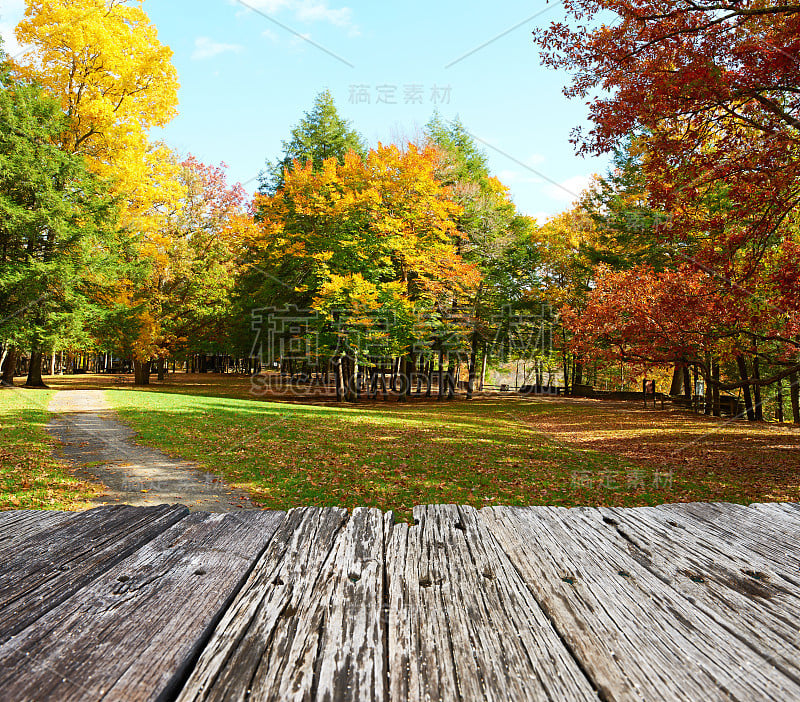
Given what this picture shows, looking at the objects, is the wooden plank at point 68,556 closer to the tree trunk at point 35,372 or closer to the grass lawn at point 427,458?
the grass lawn at point 427,458

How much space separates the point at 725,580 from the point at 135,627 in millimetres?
1496

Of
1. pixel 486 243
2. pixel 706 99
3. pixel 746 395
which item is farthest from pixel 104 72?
pixel 746 395

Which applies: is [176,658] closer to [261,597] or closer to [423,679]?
[261,597]

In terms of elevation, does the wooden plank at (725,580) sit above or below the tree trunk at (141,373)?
above

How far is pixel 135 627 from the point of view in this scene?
99 cm

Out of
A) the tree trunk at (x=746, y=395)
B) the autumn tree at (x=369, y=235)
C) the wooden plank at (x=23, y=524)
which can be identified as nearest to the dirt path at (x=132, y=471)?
the wooden plank at (x=23, y=524)

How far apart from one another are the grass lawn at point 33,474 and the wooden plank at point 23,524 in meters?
5.21

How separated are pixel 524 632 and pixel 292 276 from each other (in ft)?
80.4

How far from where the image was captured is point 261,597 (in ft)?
3.68

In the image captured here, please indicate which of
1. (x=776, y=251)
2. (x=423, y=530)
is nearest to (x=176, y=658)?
(x=423, y=530)

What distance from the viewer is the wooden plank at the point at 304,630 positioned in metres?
0.82

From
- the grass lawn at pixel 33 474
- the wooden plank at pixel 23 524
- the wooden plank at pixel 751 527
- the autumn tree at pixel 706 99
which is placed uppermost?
the autumn tree at pixel 706 99

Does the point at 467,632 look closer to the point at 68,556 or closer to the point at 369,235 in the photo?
the point at 68,556

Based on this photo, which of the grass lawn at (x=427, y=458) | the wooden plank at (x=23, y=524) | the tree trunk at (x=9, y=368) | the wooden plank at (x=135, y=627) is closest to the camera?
the wooden plank at (x=135, y=627)
